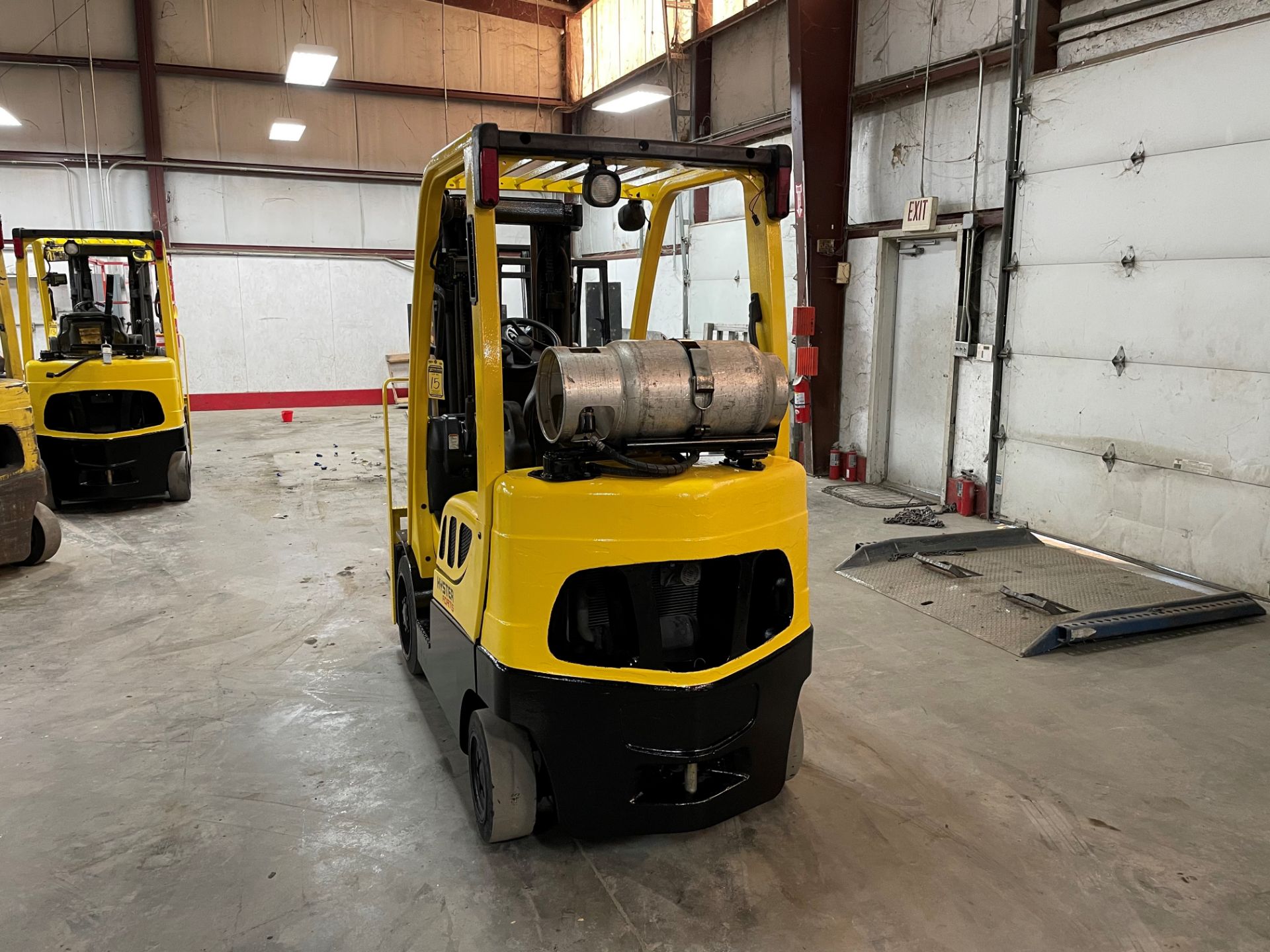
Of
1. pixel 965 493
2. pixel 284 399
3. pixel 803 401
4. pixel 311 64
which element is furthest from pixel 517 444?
pixel 284 399

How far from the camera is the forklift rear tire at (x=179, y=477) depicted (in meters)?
8.63

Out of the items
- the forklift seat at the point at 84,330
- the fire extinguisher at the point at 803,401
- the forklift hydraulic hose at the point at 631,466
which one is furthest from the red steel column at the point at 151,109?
the forklift hydraulic hose at the point at 631,466

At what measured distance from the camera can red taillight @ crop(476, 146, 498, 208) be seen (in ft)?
8.72

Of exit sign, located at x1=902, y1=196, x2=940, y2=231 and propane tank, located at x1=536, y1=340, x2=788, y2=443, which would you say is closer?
propane tank, located at x1=536, y1=340, x2=788, y2=443

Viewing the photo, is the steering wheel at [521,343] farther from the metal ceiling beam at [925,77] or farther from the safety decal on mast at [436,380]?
the metal ceiling beam at [925,77]

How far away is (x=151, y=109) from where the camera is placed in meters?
14.5

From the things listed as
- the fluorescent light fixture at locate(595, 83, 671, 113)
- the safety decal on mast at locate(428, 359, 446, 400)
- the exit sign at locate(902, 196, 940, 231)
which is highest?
the fluorescent light fixture at locate(595, 83, 671, 113)

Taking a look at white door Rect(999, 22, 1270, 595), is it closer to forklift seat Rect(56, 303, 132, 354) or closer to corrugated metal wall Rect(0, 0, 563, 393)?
forklift seat Rect(56, 303, 132, 354)

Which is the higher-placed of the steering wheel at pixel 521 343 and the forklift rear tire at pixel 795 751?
the steering wheel at pixel 521 343

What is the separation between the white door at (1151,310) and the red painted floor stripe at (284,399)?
468 inches

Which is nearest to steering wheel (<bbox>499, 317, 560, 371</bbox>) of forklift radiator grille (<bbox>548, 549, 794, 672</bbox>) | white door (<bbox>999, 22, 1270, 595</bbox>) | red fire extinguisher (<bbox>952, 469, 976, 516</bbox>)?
forklift radiator grille (<bbox>548, 549, 794, 672</bbox>)

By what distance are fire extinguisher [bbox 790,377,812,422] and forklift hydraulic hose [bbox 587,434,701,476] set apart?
255 inches

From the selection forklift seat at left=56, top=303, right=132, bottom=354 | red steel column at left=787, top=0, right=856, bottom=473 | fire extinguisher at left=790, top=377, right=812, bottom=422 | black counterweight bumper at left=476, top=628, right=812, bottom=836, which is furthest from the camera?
fire extinguisher at left=790, top=377, right=812, bottom=422

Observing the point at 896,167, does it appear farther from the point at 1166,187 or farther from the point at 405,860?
the point at 405,860
